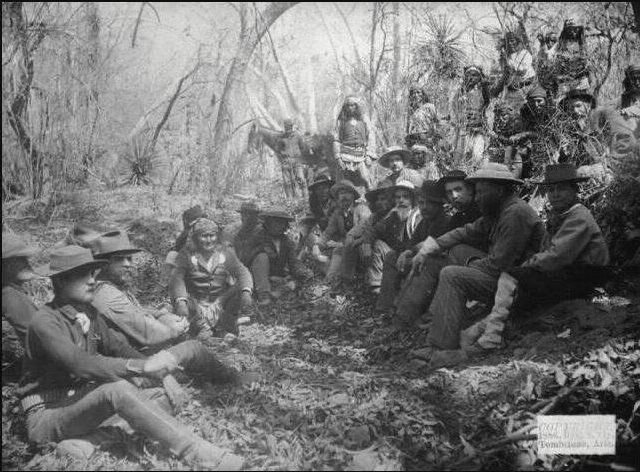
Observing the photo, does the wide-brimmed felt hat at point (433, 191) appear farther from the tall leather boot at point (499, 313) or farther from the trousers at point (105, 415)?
the trousers at point (105, 415)

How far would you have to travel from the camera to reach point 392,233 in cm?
628

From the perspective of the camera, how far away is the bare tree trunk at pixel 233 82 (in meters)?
6.47

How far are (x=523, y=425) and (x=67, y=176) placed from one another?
4.52 meters

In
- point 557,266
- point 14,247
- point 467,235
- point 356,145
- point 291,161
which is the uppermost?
point 356,145

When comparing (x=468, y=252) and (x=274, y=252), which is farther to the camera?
(x=274, y=252)

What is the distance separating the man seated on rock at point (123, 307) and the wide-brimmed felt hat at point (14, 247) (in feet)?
1.90

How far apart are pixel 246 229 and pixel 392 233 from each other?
219cm

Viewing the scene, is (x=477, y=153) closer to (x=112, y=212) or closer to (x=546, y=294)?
(x=546, y=294)

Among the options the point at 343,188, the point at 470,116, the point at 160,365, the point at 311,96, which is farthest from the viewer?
the point at 311,96

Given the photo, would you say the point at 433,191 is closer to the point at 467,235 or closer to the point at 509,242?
the point at 467,235

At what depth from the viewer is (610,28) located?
24.2ft

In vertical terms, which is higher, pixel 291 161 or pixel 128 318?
pixel 291 161

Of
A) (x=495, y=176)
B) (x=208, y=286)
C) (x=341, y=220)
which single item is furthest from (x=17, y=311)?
(x=341, y=220)

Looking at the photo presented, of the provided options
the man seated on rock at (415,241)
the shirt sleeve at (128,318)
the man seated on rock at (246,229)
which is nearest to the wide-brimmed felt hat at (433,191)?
the man seated on rock at (415,241)
